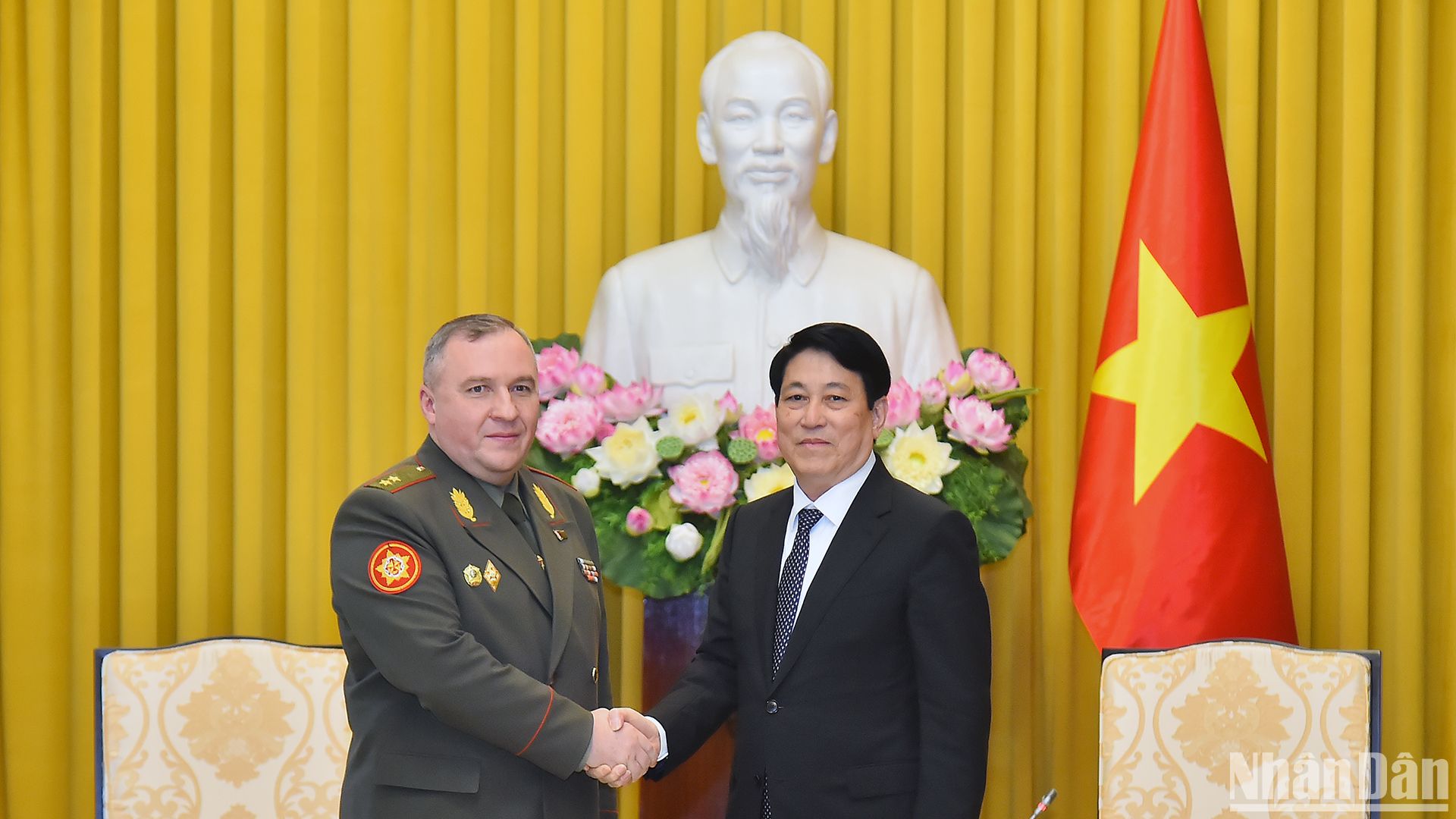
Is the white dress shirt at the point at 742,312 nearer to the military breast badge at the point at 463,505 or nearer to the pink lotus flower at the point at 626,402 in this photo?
the pink lotus flower at the point at 626,402

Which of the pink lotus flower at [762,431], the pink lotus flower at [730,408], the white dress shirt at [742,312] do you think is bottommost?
the pink lotus flower at [762,431]

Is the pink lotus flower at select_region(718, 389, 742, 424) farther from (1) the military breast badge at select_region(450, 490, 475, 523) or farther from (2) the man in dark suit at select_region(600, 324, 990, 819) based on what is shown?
(1) the military breast badge at select_region(450, 490, 475, 523)

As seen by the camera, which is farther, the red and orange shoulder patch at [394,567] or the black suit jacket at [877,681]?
the black suit jacket at [877,681]

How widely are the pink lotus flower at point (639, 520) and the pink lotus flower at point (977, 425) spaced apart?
676 millimetres

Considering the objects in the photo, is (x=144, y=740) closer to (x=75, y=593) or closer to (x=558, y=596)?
(x=75, y=593)

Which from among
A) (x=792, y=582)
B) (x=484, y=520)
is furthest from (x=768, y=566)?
(x=484, y=520)

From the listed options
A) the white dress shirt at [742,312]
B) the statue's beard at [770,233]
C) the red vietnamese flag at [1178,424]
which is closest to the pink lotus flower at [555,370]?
the white dress shirt at [742,312]

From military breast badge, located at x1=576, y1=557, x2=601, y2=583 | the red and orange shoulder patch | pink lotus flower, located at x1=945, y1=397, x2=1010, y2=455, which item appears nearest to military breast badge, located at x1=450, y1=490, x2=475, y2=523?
the red and orange shoulder patch

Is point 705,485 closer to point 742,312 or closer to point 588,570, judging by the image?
point 588,570

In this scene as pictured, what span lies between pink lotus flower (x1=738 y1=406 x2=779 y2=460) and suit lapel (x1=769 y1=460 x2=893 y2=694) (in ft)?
2.09

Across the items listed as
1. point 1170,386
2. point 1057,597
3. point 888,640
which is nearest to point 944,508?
point 888,640

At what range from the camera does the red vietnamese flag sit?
355 cm

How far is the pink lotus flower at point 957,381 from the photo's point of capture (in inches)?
126

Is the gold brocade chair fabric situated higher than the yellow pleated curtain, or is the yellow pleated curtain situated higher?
the yellow pleated curtain
